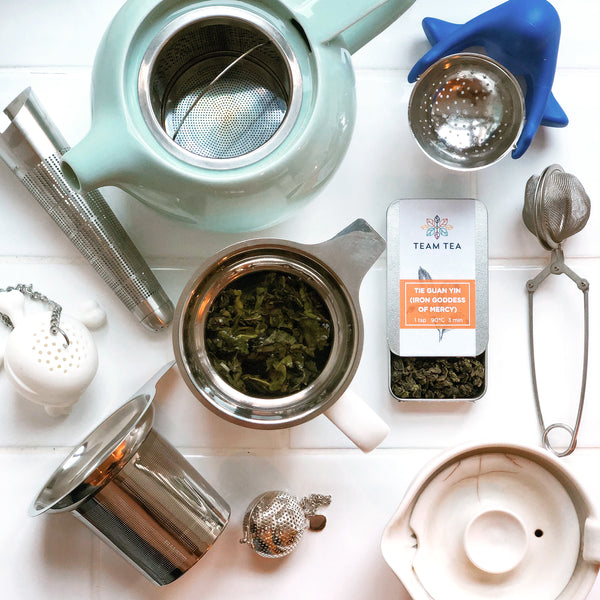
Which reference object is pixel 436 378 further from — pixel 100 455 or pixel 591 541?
pixel 100 455

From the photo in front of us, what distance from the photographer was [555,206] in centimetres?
87

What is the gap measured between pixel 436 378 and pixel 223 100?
0.45m

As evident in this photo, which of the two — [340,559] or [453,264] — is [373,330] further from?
[340,559]

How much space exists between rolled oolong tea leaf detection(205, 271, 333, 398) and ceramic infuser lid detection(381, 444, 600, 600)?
0.69ft

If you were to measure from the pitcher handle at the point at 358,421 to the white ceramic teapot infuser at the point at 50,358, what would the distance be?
31cm

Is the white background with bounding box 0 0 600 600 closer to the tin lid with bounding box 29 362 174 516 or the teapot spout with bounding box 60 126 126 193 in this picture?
the tin lid with bounding box 29 362 174 516

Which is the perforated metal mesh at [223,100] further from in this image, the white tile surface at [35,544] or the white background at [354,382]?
the white tile surface at [35,544]

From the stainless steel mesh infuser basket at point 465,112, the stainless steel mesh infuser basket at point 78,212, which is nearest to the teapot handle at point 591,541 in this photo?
the stainless steel mesh infuser basket at point 465,112

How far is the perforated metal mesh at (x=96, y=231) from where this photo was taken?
83 cm

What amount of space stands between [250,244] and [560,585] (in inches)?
22.5

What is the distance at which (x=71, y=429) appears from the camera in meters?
0.90

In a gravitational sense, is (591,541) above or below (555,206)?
below

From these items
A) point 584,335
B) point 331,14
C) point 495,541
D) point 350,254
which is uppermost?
point 331,14

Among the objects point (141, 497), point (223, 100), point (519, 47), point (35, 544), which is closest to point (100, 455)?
point (141, 497)
